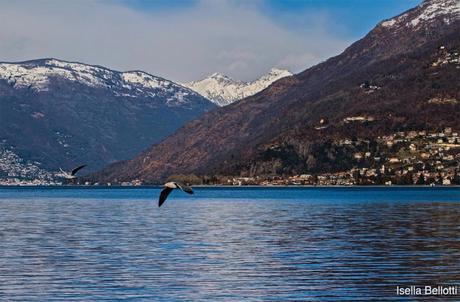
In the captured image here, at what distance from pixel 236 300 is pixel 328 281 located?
7.51 metres

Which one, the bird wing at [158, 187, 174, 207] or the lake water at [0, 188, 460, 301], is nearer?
the bird wing at [158, 187, 174, 207]

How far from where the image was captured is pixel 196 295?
46469mm

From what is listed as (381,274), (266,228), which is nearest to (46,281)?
(381,274)

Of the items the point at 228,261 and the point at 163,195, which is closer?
the point at 163,195

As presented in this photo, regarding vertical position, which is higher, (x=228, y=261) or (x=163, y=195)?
(x=163, y=195)

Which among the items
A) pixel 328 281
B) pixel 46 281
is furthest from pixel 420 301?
pixel 46 281

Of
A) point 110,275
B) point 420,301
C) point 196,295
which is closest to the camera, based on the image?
point 420,301

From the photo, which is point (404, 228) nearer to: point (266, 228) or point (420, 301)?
point (266, 228)

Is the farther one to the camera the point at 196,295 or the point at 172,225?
the point at 172,225

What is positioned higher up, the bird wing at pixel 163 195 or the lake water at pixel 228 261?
the bird wing at pixel 163 195

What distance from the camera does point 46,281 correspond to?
52.1 meters

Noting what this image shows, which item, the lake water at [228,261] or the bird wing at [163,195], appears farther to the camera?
the lake water at [228,261]

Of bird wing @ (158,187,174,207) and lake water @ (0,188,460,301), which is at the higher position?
bird wing @ (158,187,174,207)

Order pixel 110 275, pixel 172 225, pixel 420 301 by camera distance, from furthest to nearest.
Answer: pixel 172 225
pixel 110 275
pixel 420 301
